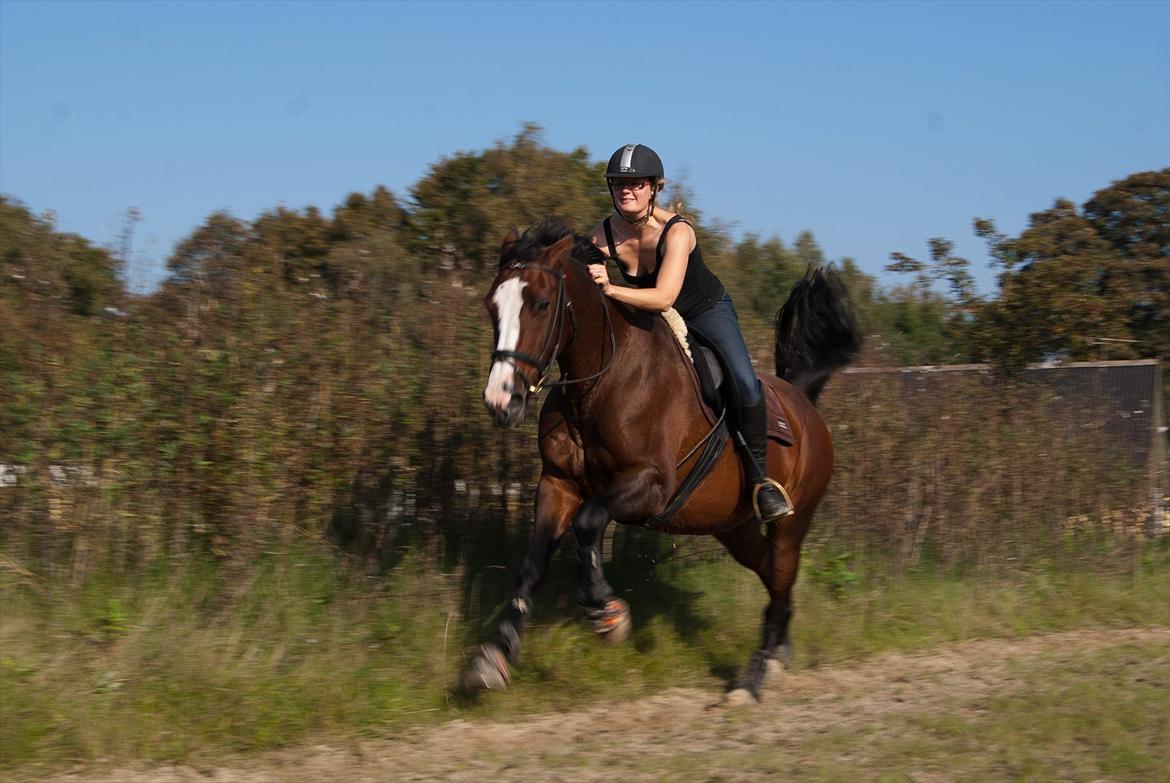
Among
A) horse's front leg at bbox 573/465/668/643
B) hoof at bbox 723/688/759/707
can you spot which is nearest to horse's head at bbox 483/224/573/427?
horse's front leg at bbox 573/465/668/643

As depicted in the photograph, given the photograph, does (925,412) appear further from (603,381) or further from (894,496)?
(603,381)

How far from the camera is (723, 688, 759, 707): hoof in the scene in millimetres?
7180

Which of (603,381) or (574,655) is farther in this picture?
(574,655)

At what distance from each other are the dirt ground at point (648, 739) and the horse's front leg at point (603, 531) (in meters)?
0.66

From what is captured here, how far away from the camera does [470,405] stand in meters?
8.33

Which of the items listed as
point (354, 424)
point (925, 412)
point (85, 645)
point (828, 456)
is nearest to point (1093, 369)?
point (925, 412)

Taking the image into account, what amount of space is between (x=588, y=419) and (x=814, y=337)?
138 inches

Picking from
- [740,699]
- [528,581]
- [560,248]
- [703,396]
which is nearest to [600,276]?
[560,248]

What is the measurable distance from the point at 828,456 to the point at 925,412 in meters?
3.00

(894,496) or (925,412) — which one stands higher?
(925,412)

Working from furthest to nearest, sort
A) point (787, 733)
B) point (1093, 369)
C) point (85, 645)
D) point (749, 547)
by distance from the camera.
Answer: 1. point (1093, 369)
2. point (749, 547)
3. point (787, 733)
4. point (85, 645)

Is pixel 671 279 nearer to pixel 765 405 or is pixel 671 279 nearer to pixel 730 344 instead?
pixel 730 344

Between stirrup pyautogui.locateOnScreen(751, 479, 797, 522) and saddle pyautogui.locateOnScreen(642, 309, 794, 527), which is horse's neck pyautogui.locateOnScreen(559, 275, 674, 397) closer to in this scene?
saddle pyautogui.locateOnScreen(642, 309, 794, 527)

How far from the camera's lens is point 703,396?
23.1ft
